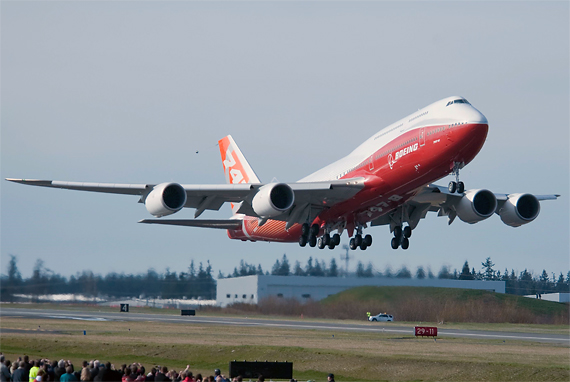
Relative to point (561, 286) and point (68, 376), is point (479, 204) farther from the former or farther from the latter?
point (561, 286)

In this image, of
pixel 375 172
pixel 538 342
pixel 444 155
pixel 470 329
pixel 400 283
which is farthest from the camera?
pixel 400 283

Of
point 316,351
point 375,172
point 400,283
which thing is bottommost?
point 316,351

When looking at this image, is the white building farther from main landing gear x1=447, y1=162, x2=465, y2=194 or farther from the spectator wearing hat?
the spectator wearing hat

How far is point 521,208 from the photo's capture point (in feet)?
148

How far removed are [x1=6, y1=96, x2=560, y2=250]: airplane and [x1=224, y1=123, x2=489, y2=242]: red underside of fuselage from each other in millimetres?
47

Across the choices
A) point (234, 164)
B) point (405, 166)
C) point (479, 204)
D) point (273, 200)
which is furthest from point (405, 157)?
point (234, 164)

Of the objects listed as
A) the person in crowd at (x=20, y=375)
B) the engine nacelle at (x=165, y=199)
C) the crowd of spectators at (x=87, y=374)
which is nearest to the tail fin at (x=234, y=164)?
the engine nacelle at (x=165, y=199)

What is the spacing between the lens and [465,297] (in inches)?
3059

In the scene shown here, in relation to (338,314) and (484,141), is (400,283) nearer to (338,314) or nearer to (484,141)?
(338,314)

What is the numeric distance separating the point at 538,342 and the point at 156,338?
92.5 ft

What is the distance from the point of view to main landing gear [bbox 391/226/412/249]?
45.7 meters

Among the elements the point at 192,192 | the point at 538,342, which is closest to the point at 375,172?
the point at 192,192

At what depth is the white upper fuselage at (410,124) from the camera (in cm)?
3494

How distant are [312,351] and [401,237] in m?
9.14
